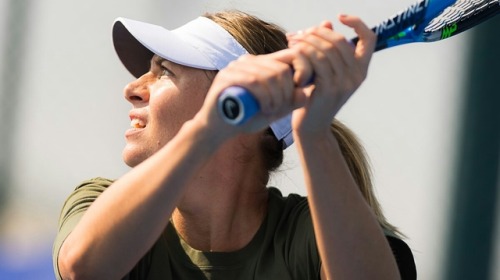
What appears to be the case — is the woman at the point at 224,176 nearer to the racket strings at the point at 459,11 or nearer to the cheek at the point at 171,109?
the cheek at the point at 171,109

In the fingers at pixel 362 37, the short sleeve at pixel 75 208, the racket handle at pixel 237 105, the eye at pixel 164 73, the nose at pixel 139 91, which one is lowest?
the short sleeve at pixel 75 208

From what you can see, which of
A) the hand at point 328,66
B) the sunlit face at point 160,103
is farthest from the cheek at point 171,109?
the hand at point 328,66

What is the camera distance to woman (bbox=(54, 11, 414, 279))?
139 centimetres

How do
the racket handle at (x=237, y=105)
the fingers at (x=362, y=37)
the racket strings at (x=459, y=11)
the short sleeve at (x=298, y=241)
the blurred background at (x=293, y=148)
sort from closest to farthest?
the racket handle at (x=237, y=105), the fingers at (x=362, y=37), the racket strings at (x=459, y=11), the short sleeve at (x=298, y=241), the blurred background at (x=293, y=148)

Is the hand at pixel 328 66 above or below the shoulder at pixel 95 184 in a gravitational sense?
above

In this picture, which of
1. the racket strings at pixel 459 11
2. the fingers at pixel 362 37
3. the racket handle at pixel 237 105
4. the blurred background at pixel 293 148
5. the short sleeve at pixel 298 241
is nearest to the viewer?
the racket handle at pixel 237 105

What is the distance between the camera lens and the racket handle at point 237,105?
132 cm

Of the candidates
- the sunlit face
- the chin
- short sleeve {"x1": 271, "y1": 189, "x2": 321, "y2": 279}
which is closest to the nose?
the sunlit face

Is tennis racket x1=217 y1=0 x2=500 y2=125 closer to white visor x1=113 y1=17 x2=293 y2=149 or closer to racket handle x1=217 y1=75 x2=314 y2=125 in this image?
racket handle x1=217 y1=75 x2=314 y2=125

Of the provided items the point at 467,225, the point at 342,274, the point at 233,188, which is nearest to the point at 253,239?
the point at 233,188

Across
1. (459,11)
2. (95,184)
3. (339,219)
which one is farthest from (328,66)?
(95,184)

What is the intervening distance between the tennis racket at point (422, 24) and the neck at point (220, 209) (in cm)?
45

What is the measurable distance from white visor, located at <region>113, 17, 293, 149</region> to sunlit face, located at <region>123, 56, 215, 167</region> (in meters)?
0.02

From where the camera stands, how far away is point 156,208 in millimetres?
1429
